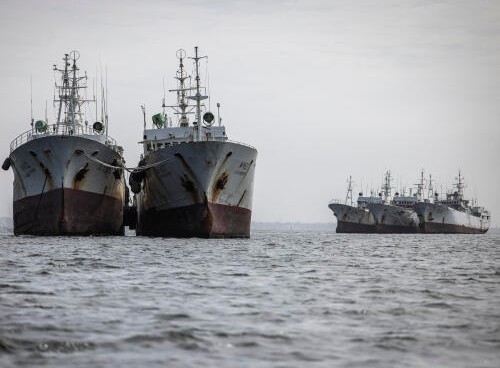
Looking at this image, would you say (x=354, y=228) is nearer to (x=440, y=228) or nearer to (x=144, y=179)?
(x=440, y=228)

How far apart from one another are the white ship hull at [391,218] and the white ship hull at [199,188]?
→ 6842 centimetres

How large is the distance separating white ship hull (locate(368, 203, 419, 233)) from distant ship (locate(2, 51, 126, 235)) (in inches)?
2719

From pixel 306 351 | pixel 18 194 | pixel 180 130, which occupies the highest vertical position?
pixel 180 130

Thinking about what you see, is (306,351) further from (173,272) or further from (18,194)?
(18,194)

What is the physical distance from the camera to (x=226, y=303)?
46.3 ft

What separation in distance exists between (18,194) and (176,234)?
511 inches

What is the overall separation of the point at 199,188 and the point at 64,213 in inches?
367

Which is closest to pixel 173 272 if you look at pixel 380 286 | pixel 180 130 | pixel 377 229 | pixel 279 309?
pixel 380 286

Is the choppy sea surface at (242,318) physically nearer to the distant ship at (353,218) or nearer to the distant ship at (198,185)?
the distant ship at (198,185)

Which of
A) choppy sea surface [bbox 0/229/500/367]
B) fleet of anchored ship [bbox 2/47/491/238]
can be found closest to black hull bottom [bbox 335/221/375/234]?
fleet of anchored ship [bbox 2/47/491/238]

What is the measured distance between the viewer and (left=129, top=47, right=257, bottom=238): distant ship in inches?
1692

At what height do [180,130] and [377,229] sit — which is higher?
[180,130]

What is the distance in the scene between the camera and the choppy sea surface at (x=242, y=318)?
9.38 meters

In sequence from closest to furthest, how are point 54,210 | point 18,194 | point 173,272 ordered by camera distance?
point 173,272 → point 54,210 → point 18,194
